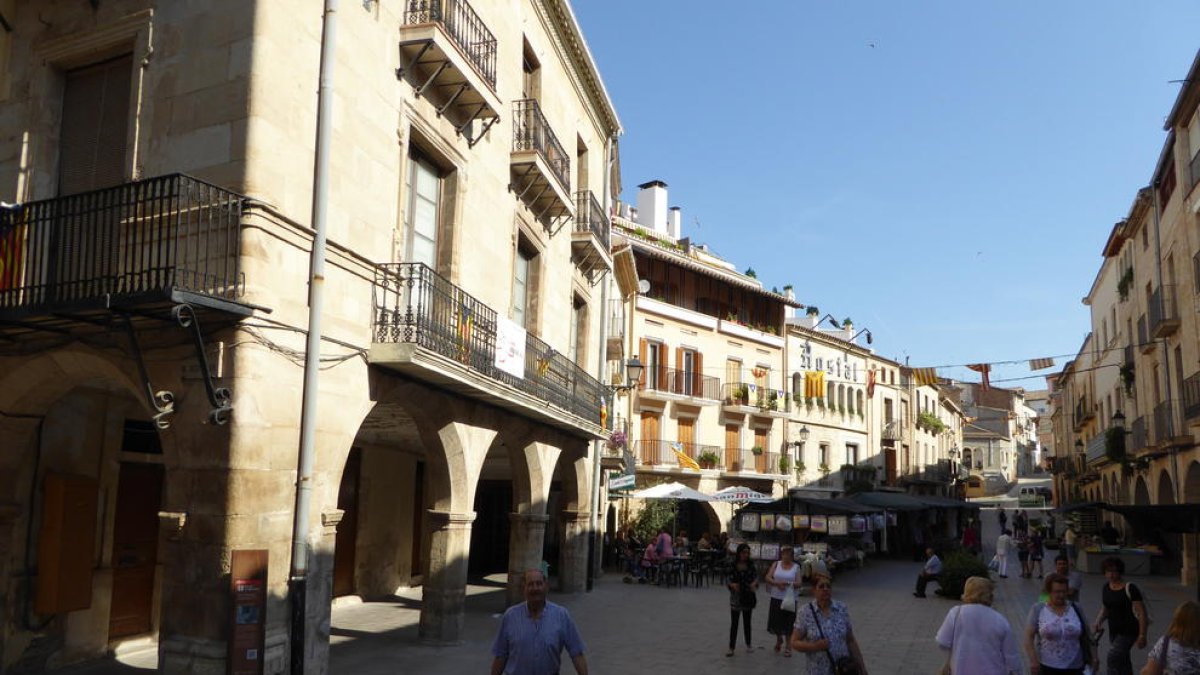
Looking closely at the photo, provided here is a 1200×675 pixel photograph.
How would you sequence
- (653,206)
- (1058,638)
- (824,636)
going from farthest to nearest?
(653,206)
(1058,638)
(824,636)

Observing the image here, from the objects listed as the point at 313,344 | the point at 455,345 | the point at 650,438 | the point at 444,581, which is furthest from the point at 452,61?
the point at 650,438

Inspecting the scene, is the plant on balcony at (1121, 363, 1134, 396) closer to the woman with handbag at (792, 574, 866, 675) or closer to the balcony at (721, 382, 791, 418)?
the balcony at (721, 382, 791, 418)

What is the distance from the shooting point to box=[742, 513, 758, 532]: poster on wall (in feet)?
79.6

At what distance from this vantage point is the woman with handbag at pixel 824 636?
22.7ft

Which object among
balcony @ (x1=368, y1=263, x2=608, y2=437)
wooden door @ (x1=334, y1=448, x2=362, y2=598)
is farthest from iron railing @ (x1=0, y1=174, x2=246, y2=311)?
wooden door @ (x1=334, y1=448, x2=362, y2=598)

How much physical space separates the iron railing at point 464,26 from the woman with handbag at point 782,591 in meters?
7.72

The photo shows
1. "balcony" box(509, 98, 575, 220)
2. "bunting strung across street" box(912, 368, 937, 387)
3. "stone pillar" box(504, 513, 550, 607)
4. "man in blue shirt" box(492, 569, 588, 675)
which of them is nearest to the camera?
"man in blue shirt" box(492, 569, 588, 675)

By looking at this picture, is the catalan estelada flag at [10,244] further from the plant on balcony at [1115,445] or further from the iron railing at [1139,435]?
the plant on balcony at [1115,445]

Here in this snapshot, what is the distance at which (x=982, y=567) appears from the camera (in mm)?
19578

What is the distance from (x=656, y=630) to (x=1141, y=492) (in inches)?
837

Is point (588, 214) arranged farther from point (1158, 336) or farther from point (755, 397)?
point (755, 397)

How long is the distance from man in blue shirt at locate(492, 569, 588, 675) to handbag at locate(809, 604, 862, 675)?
1793 mm

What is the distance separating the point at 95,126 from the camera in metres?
9.96

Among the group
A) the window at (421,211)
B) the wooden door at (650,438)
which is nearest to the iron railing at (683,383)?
the wooden door at (650,438)
